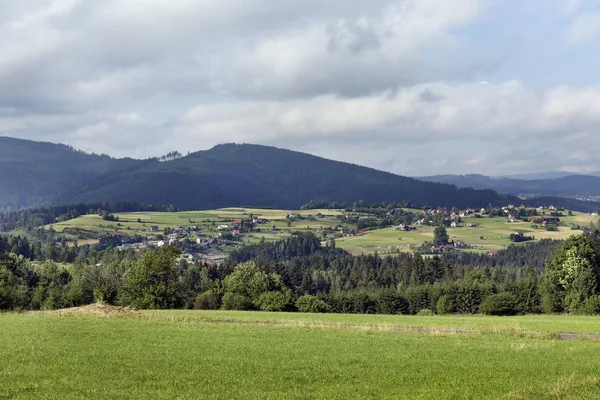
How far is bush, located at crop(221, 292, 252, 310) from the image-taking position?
337 ft

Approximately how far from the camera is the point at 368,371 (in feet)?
98.0

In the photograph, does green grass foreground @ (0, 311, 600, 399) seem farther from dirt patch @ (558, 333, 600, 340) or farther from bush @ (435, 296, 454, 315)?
bush @ (435, 296, 454, 315)

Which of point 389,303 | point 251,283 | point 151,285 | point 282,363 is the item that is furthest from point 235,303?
point 282,363

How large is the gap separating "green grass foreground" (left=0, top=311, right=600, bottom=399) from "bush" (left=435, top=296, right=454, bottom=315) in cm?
8007

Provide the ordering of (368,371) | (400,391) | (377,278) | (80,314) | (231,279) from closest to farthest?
(400,391), (368,371), (80,314), (231,279), (377,278)

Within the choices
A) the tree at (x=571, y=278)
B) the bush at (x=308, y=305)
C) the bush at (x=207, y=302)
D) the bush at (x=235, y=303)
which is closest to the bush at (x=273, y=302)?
the bush at (x=235, y=303)

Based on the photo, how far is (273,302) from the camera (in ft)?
331

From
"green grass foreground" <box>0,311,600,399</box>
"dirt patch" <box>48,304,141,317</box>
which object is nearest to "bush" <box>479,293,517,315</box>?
"green grass foreground" <box>0,311,600,399</box>

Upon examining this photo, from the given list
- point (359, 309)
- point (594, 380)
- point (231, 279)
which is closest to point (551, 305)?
point (359, 309)

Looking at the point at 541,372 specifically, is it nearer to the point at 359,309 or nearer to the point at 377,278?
the point at 359,309

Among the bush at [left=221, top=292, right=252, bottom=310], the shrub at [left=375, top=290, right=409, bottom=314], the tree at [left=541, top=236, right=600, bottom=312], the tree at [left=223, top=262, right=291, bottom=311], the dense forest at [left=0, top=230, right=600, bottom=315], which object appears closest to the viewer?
the dense forest at [left=0, top=230, right=600, bottom=315]

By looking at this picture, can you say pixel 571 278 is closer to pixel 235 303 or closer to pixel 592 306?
pixel 592 306

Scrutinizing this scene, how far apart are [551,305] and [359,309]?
4429 cm

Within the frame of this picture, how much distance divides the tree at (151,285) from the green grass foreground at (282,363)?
158 ft
